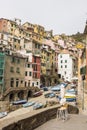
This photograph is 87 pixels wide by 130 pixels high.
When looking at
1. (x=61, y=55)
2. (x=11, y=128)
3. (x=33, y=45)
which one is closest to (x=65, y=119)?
(x=11, y=128)

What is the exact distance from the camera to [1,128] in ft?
26.5

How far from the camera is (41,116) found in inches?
498

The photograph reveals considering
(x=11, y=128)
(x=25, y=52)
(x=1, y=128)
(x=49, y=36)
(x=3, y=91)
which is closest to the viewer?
(x=1, y=128)

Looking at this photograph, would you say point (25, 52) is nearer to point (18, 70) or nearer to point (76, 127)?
point (18, 70)

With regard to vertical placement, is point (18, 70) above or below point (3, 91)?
above

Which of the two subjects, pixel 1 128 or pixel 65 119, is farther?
pixel 65 119

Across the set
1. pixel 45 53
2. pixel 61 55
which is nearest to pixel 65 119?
pixel 45 53

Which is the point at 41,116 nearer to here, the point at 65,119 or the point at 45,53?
the point at 65,119

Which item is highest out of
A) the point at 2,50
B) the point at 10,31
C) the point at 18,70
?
the point at 10,31

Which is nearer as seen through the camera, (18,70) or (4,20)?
(18,70)

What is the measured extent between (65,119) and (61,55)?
9246 centimetres

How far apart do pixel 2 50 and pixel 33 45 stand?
23.5 meters

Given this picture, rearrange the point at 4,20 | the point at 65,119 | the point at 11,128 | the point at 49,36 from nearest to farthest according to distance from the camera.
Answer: the point at 11,128
the point at 65,119
the point at 4,20
the point at 49,36

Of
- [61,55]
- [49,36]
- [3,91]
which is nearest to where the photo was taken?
[3,91]
